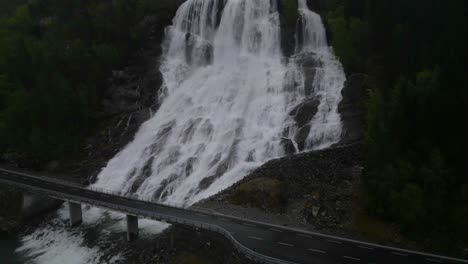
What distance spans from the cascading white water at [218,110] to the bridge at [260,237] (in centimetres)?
305

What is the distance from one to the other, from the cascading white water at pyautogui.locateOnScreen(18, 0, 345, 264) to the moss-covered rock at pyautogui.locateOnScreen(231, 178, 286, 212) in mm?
4222

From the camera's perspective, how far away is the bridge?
124 ft

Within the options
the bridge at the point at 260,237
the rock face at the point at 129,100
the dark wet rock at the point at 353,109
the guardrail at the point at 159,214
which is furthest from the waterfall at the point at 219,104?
the bridge at the point at 260,237

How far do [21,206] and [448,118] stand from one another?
50479 mm

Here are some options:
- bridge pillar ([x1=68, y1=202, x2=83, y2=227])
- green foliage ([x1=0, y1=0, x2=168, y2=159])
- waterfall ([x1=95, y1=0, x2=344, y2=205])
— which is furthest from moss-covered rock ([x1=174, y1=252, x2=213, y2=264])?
green foliage ([x1=0, y1=0, x2=168, y2=159])

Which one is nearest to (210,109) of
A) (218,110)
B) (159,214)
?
(218,110)

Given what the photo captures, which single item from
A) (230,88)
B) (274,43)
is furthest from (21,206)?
(274,43)

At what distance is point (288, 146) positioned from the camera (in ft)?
187

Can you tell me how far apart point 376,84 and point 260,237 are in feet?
92.3

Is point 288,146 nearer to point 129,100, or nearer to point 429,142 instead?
point 429,142

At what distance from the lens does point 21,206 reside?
56.8 metres

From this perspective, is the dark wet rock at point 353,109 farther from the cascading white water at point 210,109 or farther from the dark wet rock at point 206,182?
the dark wet rock at point 206,182

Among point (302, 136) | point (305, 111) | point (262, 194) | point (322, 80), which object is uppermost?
point (322, 80)

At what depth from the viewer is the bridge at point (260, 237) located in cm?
3784
